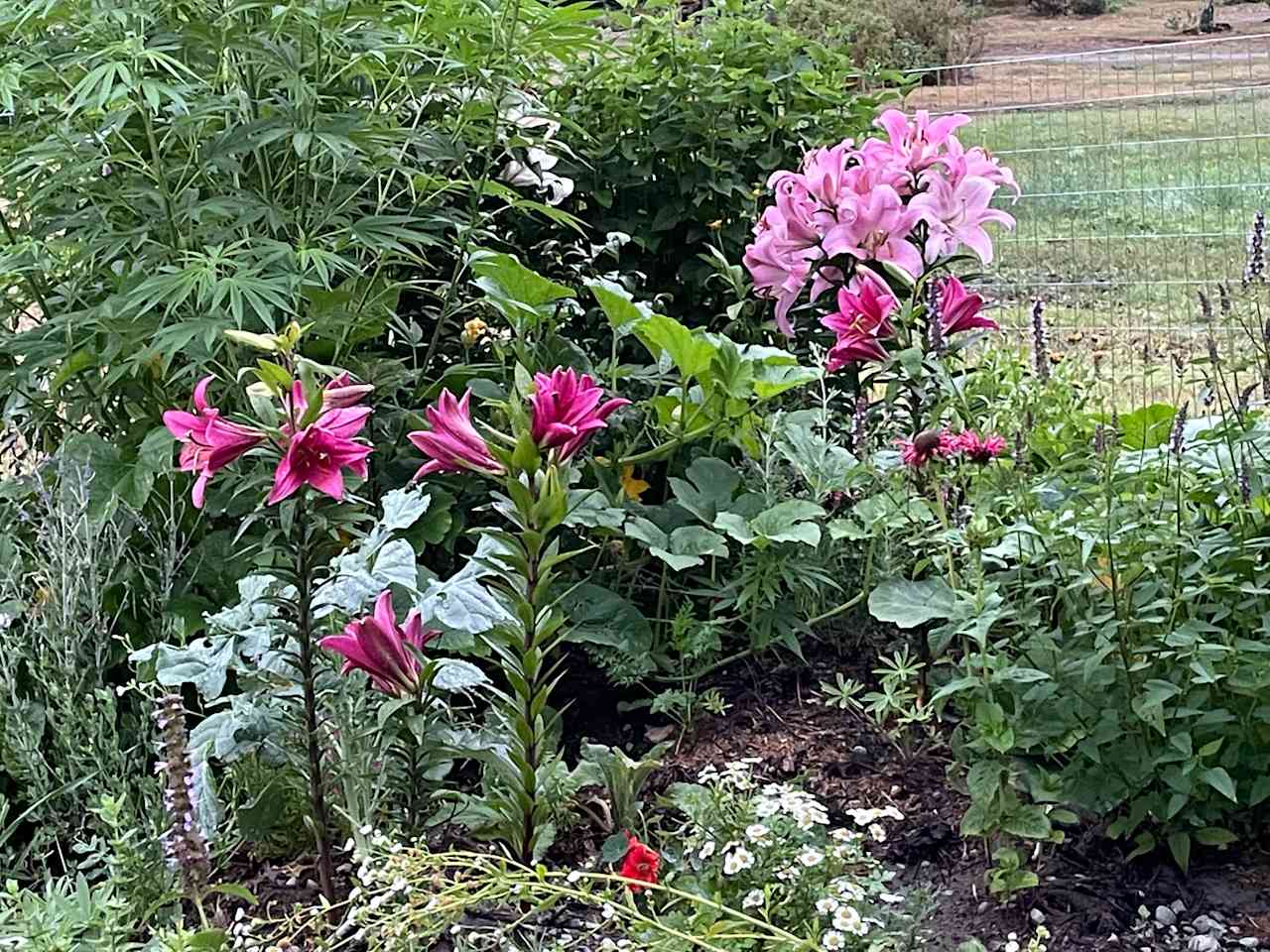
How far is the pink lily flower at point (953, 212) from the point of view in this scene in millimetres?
2479

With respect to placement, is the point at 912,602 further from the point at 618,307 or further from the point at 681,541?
the point at 618,307

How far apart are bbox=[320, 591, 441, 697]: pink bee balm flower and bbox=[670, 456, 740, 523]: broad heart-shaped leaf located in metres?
0.85

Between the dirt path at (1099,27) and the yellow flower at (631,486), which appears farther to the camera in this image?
the dirt path at (1099,27)

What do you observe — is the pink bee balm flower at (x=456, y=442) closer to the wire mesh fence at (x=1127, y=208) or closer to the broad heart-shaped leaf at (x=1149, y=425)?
the broad heart-shaped leaf at (x=1149, y=425)

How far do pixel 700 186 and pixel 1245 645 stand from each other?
1933 millimetres

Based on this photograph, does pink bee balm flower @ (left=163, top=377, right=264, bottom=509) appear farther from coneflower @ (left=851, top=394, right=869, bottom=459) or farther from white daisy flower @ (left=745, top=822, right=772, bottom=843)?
coneflower @ (left=851, top=394, right=869, bottom=459)

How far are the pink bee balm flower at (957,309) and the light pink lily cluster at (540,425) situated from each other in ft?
2.44

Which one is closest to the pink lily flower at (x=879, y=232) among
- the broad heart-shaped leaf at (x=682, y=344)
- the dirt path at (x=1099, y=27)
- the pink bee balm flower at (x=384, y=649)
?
the broad heart-shaped leaf at (x=682, y=344)

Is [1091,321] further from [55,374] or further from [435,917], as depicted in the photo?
[435,917]

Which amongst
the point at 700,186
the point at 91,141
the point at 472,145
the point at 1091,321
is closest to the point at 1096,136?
the point at 1091,321

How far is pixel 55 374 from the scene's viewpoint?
287 centimetres

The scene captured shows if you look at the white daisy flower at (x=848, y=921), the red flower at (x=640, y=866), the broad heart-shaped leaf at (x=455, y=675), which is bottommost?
the red flower at (x=640, y=866)

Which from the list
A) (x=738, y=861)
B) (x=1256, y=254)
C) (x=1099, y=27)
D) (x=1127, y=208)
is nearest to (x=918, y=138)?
(x=1256, y=254)

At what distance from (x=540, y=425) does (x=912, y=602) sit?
28.1 inches
